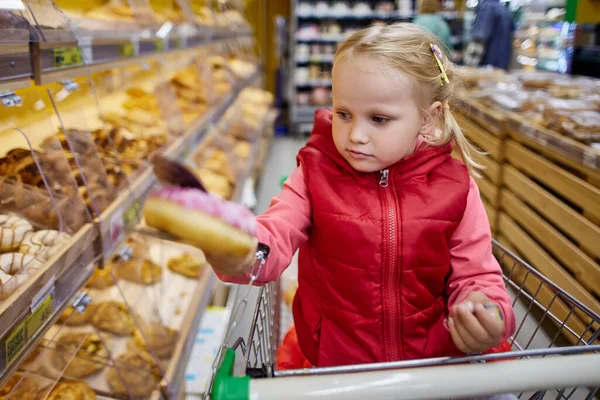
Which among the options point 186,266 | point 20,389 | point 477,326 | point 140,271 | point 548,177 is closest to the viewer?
point 477,326

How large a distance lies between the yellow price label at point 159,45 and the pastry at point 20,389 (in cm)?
152

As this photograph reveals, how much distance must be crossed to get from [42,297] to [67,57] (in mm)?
681

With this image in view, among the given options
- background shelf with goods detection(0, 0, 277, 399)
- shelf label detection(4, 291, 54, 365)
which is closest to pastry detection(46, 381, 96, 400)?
background shelf with goods detection(0, 0, 277, 399)

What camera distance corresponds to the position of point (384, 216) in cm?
113

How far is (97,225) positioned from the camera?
4.54 feet

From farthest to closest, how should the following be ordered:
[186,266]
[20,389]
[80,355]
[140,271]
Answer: [186,266]
[140,271]
[80,355]
[20,389]

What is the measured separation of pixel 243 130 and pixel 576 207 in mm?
3065

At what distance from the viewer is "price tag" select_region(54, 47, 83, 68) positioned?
1376 millimetres

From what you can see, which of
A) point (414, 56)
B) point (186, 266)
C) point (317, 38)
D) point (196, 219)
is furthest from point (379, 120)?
point (317, 38)

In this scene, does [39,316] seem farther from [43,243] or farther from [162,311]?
[162,311]

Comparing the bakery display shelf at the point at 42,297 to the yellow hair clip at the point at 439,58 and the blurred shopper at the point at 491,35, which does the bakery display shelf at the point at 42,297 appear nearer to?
the yellow hair clip at the point at 439,58

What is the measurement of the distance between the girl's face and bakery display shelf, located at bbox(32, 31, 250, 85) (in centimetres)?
73

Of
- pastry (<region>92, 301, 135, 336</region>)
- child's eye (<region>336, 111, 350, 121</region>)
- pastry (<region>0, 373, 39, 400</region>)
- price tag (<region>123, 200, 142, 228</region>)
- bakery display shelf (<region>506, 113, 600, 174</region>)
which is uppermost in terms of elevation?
child's eye (<region>336, 111, 350, 121</region>)

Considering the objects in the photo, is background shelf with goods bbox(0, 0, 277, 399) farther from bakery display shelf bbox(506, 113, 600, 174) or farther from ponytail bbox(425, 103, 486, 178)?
bakery display shelf bbox(506, 113, 600, 174)
